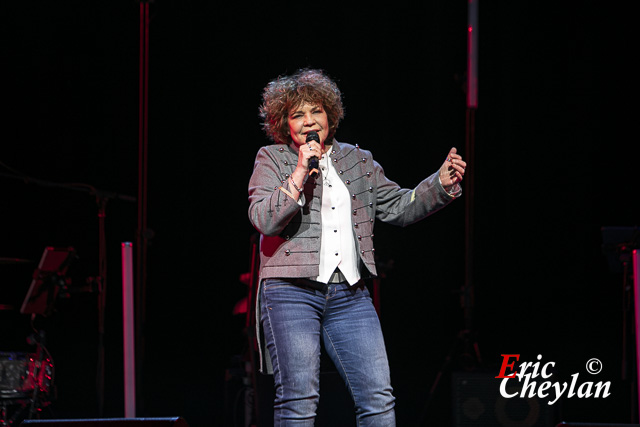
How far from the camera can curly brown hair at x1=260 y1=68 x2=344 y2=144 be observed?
2283mm

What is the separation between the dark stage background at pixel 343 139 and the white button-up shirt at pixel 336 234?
2.52 metres

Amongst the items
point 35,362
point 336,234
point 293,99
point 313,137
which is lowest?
point 35,362

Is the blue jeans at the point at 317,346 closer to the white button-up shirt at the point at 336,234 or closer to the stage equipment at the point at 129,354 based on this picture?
the white button-up shirt at the point at 336,234

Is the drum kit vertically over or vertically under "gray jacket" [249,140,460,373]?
under

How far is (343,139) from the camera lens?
4703mm

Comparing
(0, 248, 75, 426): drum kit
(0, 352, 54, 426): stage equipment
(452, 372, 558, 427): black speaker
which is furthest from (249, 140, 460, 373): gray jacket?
(0, 352, 54, 426): stage equipment

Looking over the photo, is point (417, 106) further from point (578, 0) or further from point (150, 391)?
point (150, 391)

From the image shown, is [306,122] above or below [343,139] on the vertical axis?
below

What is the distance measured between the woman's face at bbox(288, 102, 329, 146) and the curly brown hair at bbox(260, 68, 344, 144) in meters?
0.02

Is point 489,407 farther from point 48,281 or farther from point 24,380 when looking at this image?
point 48,281

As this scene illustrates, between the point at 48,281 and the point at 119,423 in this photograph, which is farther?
the point at 48,281

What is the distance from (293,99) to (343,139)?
244 cm

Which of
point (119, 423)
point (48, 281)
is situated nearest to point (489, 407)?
point (119, 423)

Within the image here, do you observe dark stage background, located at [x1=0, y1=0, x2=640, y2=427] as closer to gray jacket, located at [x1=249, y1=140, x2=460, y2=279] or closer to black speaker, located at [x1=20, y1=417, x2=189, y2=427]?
gray jacket, located at [x1=249, y1=140, x2=460, y2=279]
